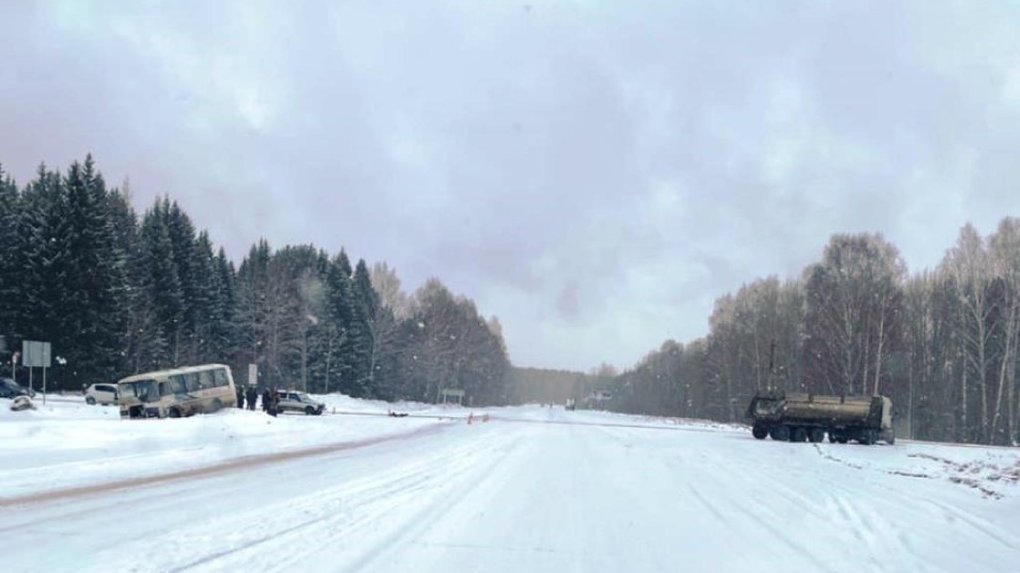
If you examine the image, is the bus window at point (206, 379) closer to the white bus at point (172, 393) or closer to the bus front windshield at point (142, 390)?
the white bus at point (172, 393)

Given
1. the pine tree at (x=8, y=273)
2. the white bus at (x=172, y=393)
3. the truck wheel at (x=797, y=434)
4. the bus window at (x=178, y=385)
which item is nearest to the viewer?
the white bus at (x=172, y=393)

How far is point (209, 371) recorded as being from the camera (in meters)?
44.0

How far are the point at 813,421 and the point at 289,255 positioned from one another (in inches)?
2762

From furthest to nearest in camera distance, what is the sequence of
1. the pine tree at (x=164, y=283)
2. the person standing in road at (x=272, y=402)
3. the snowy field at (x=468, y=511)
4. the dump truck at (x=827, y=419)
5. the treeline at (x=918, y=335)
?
the pine tree at (x=164, y=283)
the treeline at (x=918, y=335)
the person standing in road at (x=272, y=402)
the dump truck at (x=827, y=419)
the snowy field at (x=468, y=511)

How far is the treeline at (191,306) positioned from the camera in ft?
189

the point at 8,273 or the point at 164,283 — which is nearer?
the point at 8,273

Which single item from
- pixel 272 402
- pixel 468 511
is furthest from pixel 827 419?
pixel 468 511

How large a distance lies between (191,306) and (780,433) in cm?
5747

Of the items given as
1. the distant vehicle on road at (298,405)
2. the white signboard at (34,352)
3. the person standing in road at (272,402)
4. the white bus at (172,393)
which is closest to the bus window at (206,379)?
the white bus at (172,393)

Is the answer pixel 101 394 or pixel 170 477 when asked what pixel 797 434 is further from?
pixel 101 394

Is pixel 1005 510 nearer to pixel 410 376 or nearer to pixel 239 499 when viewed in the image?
pixel 239 499

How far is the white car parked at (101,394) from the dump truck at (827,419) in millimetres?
39295

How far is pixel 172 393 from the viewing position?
4125cm

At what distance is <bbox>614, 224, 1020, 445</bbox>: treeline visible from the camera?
63.8 metres
